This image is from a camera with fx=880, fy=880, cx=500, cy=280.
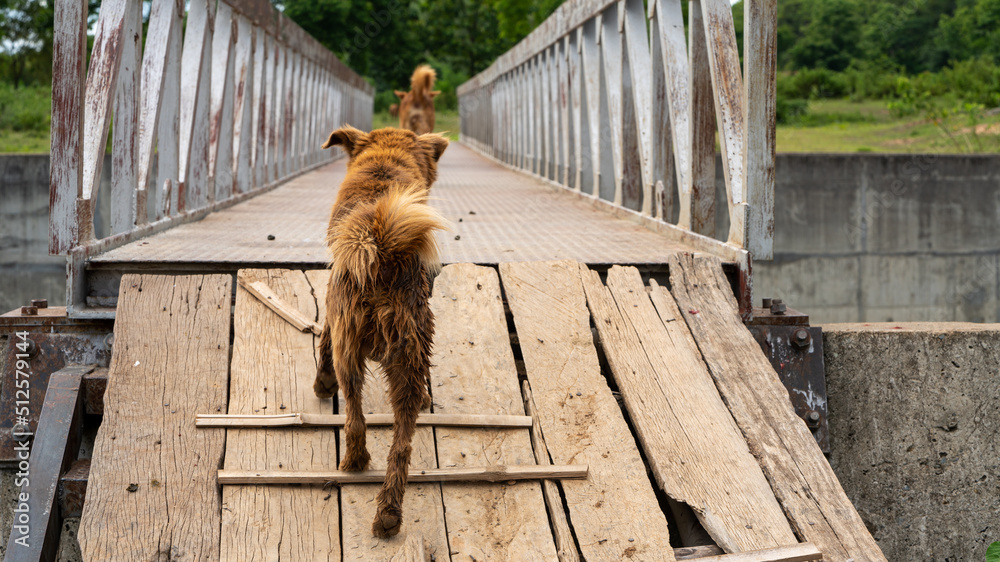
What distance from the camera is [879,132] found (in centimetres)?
2120

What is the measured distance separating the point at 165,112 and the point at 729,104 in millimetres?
3600

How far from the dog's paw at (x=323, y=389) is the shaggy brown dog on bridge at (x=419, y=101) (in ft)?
31.1

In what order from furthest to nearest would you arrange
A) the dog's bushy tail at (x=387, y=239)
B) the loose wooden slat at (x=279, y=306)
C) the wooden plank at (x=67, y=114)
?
the wooden plank at (x=67, y=114), the loose wooden slat at (x=279, y=306), the dog's bushy tail at (x=387, y=239)

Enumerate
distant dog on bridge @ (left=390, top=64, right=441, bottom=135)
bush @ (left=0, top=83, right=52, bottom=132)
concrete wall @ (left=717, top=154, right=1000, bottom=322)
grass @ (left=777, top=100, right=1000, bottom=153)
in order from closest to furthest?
concrete wall @ (left=717, top=154, right=1000, bottom=322), distant dog on bridge @ (left=390, top=64, right=441, bottom=135), grass @ (left=777, top=100, right=1000, bottom=153), bush @ (left=0, top=83, right=52, bottom=132)

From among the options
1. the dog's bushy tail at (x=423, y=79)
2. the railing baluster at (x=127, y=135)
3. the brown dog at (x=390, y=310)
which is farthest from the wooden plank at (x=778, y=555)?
the dog's bushy tail at (x=423, y=79)

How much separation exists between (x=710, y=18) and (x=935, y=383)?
2.13 m

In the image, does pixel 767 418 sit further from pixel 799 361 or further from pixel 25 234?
pixel 25 234

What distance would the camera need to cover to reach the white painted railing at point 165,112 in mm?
3928

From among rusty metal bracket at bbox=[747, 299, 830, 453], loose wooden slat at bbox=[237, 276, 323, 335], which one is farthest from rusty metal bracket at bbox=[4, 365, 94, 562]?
rusty metal bracket at bbox=[747, 299, 830, 453]

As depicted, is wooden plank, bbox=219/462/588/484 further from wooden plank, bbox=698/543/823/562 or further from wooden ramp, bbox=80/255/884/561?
wooden plank, bbox=698/543/823/562

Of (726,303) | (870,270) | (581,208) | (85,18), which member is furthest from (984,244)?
(85,18)

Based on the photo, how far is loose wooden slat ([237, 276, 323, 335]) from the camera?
3750 mm

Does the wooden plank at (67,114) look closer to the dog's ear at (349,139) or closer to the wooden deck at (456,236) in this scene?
the wooden deck at (456,236)

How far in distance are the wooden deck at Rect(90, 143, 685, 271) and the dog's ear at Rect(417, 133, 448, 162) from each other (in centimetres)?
53
